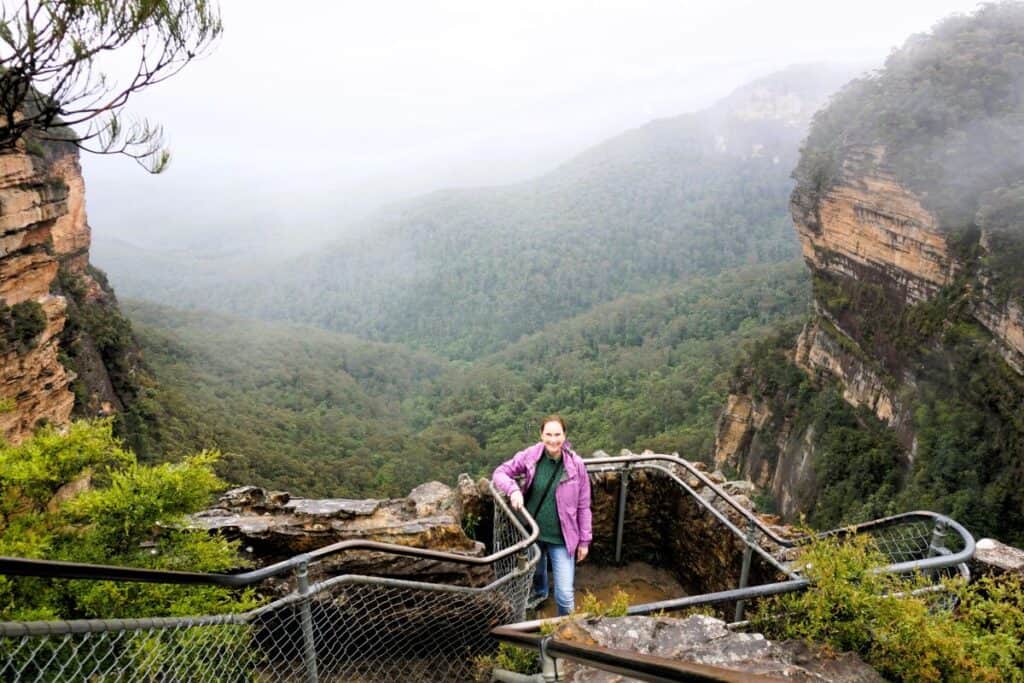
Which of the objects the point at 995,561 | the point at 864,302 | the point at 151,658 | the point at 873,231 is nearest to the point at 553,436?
the point at 151,658

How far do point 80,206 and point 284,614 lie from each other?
3601 centimetres

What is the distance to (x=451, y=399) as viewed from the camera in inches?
2744

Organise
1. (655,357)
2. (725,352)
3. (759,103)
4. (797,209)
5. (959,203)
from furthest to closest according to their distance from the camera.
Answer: (759,103)
(655,357)
(725,352)
(797,209)
(959,203)

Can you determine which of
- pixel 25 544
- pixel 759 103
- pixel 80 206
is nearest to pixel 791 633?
pixel 25 544

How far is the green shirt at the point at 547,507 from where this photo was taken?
479 centimetres

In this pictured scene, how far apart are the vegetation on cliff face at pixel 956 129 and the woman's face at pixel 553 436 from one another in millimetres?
25503

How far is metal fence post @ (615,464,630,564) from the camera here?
6020mm

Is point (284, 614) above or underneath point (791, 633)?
underneath

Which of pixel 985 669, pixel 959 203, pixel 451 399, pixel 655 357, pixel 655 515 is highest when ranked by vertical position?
pixel 959 203

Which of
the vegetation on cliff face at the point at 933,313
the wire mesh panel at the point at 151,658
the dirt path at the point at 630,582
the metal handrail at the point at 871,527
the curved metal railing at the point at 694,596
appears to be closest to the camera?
the curved metal railing at the point at 694,596

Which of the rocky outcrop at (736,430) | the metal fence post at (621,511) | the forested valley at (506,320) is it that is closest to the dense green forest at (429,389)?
the forested valley at (506,320)

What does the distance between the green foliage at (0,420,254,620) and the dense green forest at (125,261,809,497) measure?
21.1 m

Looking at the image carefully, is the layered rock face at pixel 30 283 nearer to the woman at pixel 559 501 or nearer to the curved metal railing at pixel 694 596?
Answer: the woman at pixel 559 501

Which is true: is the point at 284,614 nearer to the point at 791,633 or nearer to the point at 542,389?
the point at 791,633
